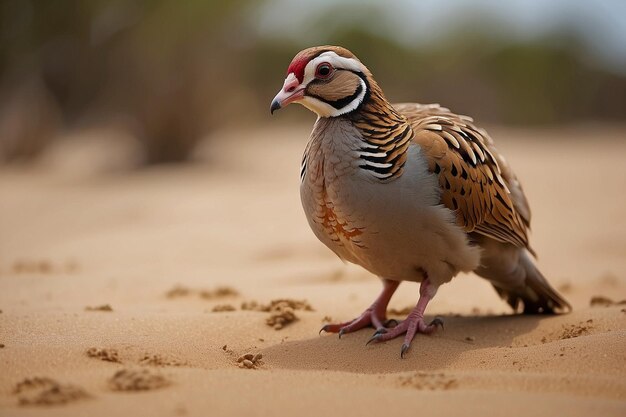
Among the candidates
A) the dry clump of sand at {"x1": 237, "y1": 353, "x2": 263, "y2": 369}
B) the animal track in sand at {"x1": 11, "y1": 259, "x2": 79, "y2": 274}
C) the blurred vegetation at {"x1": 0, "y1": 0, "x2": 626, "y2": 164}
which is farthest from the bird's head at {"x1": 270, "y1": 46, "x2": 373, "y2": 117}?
A: the blurred vegetation at {"x1": 0, "y1": 0, "x2": 626, "y2": 164}

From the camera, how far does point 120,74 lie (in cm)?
2230

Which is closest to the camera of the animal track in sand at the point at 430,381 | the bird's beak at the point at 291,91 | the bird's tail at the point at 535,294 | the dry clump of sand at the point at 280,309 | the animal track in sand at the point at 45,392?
the animal track in sand at the point at 45,392

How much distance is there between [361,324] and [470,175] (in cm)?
105

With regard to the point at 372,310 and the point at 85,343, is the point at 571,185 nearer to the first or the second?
the point at 372,310

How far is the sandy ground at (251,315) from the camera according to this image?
127 inches

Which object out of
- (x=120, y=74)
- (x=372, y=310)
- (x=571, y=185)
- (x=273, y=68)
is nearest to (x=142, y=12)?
(x=120, y=74)

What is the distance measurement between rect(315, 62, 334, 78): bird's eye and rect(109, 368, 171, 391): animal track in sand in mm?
1923

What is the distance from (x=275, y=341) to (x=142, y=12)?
54.7ft

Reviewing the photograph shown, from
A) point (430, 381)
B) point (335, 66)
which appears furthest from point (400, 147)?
point (430, 381)

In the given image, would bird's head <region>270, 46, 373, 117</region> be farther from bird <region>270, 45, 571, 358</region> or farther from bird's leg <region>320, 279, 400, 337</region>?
bird's leg <region>320, 279, 400, 337</region>

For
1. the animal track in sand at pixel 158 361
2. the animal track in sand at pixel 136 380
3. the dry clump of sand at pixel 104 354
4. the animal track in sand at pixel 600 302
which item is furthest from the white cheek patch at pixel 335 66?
the animal track in sand at pixel 600 302

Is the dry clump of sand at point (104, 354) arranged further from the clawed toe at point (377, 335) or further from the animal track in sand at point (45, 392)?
the clawed toe at point (377, 335)

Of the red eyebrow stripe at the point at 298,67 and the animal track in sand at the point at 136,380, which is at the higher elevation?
the red eyebrow stripe at the point at 298,67

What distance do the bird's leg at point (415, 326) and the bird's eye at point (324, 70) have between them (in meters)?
1.27
